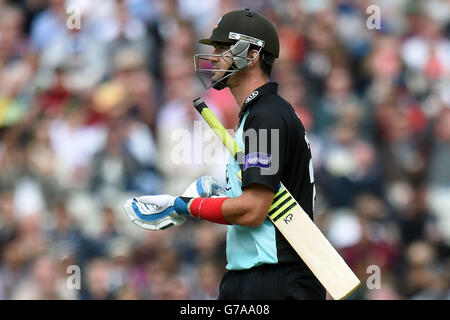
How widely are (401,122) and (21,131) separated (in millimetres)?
3735

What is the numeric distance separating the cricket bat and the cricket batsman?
0.06 m

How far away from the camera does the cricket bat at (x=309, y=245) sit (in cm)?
442

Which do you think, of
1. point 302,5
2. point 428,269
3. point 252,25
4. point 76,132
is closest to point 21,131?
point 76,132

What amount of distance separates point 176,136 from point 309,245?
4115mm

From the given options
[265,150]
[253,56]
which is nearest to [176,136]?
[253,56]

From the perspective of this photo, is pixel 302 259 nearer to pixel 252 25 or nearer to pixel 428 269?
pixel 252 25

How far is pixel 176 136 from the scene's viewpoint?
841 cm

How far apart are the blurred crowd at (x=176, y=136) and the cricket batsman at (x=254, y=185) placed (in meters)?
3.07

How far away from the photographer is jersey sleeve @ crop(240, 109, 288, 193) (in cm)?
434

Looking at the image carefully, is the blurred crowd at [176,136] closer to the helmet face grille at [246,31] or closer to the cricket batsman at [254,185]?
the cricket batsman at [254,185]

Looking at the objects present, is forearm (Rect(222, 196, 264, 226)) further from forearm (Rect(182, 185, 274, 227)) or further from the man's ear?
the man's ear

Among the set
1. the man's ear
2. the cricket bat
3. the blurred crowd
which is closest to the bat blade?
the cricket bat

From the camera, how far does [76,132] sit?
8.72 meters

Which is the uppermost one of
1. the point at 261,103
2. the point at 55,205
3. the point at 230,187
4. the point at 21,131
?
the point at 261,103
